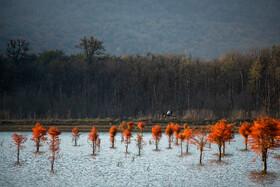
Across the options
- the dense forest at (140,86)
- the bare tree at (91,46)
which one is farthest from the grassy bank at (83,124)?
the bare tree at (91,46)

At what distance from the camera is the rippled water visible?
52.5 ft

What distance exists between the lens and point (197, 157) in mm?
22906

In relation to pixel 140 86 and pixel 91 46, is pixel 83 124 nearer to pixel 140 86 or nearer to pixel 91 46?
pixel 140 86

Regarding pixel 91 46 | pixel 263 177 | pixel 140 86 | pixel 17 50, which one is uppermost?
pixel 91 46

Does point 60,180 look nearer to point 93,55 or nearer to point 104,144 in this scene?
point 104,144

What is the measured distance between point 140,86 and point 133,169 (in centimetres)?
3731

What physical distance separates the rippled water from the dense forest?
69.6ft

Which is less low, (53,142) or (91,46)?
(91,46)

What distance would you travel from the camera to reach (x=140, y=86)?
55.6 m

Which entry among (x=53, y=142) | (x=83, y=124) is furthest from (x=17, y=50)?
(x=53, y=142)

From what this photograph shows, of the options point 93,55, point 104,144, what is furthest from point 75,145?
point 93,55

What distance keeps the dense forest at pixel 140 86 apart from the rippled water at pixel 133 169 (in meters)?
21.2

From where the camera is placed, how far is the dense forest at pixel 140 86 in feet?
161

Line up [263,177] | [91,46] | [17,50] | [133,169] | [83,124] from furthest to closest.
Result: [17,50] < [91,46] < [83,124] < [133,169] < [263,177]
